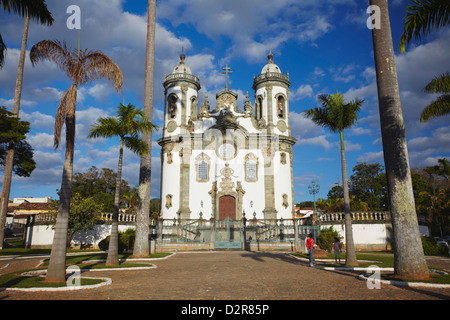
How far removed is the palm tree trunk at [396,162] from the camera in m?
9.26

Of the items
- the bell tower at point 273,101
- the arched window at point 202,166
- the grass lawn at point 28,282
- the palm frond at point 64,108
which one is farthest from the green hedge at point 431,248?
the palm frond at point 64,108

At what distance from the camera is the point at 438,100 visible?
14.0m

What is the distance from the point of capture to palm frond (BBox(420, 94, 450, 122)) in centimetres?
1381

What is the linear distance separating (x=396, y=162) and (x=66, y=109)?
1119cm

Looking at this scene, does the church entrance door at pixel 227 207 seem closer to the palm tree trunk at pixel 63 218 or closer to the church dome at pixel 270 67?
the church dome at pixel 270 67

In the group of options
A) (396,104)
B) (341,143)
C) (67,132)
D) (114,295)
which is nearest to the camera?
(114,295)

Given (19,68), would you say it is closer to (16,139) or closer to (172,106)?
(16,139)

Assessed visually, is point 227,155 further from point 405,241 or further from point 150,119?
point 405,241

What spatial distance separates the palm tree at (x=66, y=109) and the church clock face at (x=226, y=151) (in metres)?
23.2

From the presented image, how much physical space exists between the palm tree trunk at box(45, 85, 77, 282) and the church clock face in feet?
79.7

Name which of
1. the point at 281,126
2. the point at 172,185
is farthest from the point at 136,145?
the point at 281,126

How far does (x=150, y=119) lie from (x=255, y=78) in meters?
23.7

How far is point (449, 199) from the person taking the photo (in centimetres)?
4169
